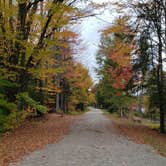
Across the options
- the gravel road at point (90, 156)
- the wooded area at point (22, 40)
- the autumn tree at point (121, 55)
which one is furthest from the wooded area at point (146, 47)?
the gravel road at point (90, 156)

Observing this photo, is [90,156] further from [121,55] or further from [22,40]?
[121,55]

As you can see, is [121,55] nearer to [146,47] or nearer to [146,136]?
[146,47]

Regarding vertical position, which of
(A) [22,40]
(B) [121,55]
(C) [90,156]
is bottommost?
(C) [90,156]

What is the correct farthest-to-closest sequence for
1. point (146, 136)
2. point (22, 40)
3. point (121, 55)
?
1. point (121, 55)
2. point (146, 136)
3. point (22, 40)

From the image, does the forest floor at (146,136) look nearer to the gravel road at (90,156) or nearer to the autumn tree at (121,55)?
the gravel road at (90,156)

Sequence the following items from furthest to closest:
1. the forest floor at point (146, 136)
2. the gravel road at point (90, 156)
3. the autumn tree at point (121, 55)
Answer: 1. the autumn tree at point (121, 55)
2. the forest floor at point (146, 136)
3. the gravel road at point (90, 156)

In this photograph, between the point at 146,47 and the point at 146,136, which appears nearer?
the point at 146,136

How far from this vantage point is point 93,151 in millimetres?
13055

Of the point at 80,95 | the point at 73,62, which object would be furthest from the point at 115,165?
the point at 80,95

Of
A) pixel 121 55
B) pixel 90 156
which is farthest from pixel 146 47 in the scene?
pixel 90 156

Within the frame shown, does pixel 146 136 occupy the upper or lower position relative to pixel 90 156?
lower

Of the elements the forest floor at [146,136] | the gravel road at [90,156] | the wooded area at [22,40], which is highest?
the wooded area at [22,40]

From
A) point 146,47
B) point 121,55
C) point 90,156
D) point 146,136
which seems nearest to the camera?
point 90,156

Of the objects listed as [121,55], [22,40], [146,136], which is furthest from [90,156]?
[121,55]
